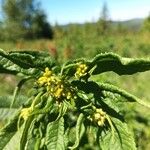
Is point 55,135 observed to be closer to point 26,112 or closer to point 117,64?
point 26,112

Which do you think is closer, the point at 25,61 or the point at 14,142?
the point at 25,61

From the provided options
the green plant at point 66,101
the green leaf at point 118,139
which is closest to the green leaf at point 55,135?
the green plant at point 66,101

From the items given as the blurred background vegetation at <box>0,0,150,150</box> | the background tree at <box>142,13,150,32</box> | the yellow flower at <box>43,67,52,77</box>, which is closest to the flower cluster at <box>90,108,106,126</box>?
the yellow flower at <box>43,67,52,77</box>

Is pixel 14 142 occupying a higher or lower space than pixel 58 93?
lower

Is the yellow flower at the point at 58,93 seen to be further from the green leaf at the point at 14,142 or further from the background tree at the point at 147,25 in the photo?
the background tree at the point at 147,25

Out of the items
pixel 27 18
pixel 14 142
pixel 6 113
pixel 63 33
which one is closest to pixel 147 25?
pixel 63 33

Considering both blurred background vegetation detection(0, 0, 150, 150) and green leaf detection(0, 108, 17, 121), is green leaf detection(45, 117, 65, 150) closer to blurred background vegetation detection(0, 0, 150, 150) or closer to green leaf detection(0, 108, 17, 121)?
green leaf detection(0, 108, 17, 121)
